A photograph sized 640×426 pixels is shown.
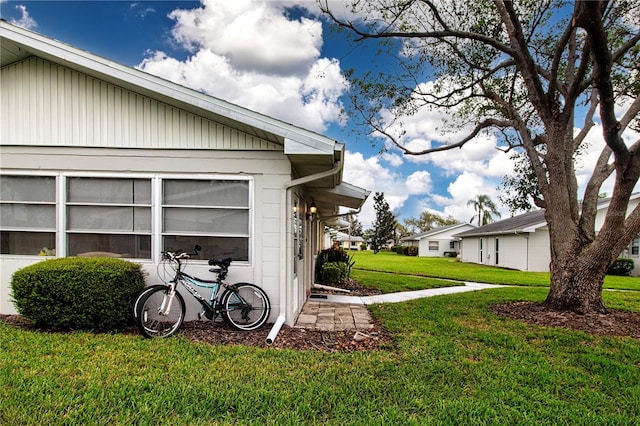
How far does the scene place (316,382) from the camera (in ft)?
11.3

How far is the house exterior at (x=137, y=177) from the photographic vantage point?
5.50 metres

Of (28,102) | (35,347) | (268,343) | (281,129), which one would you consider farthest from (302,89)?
(35,347)

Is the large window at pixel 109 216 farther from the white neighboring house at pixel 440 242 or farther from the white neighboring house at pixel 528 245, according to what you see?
the white neighboring house at pixel 440 242

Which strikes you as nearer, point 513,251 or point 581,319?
point 581,319

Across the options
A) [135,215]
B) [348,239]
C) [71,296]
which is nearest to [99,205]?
[135,215]

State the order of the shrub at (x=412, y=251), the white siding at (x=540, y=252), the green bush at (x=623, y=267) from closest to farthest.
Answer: the green bush at (x=623, y=267) < the white siding at (x=540, y=252) < the shrub at (x=412, y=251)

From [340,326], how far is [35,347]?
388cm

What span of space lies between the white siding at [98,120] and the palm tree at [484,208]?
1877 inches

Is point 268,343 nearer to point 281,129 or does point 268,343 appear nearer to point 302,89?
point 281,129

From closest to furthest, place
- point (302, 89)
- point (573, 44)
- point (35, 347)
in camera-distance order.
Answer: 1. point (35, 347)
2. point (573, 44)
3. point (302, 89)

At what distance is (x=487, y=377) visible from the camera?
372 cm

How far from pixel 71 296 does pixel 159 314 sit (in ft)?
3.63

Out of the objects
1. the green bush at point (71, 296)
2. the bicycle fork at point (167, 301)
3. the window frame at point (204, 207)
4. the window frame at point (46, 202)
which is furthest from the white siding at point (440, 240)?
the green bush at point (71, 296)

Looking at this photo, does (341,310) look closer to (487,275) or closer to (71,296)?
(71,296)
